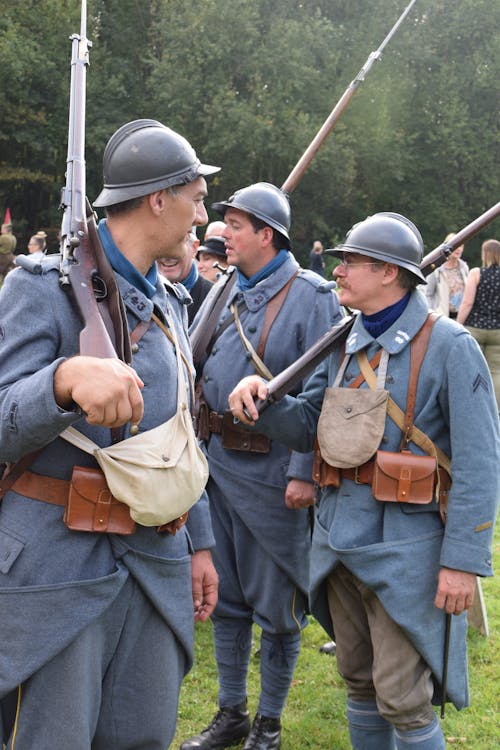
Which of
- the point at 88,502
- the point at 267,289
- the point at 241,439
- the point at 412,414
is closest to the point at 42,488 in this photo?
the point at 88,502

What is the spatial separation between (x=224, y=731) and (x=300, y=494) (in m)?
1.34

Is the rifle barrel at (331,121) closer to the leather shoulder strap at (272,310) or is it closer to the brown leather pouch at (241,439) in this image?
the leather shoulder strap at (272,310)

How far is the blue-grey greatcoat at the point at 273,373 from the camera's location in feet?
14.7

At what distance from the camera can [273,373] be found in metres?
4.51

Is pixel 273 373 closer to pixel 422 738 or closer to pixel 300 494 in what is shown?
pixel 300 494

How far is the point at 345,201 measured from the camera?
121 feet

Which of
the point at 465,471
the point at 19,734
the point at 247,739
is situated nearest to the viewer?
the point at 19,734

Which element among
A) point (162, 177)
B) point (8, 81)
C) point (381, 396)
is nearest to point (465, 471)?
point (381, 396)

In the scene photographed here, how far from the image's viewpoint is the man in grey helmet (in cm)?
238

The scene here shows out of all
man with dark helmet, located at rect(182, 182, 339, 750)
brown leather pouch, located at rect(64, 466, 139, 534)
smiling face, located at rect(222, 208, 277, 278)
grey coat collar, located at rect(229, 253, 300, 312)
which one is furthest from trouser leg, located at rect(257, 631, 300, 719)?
brown leather pouch, located at rect(64, 466, 139, 534)

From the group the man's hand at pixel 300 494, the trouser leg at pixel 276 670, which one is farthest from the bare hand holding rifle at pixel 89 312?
the trouser leg at pixel 276 670

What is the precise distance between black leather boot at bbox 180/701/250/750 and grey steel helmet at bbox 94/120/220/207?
114 inches

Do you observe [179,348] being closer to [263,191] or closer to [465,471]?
[465,471]

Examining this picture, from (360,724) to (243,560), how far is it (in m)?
1.10
